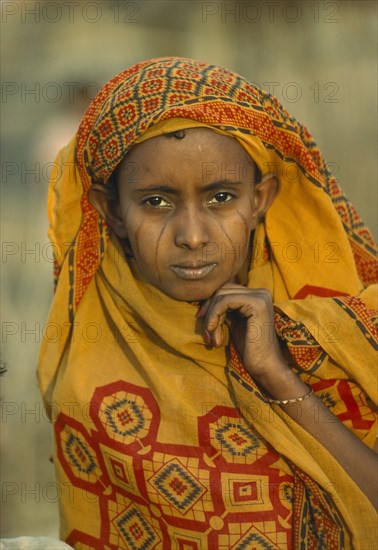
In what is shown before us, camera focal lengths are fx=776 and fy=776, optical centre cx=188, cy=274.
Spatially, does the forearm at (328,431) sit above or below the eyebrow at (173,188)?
below

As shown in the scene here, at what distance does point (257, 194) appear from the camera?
214 cm

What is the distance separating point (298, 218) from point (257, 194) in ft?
0.45

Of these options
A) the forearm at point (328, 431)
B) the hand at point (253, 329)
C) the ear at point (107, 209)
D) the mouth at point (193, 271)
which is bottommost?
the forearm at point (328, 431)

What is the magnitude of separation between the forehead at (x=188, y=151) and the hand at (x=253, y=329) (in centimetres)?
34

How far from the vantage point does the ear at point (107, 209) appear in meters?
2.18

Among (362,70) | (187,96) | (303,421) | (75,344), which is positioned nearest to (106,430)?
(75,344)

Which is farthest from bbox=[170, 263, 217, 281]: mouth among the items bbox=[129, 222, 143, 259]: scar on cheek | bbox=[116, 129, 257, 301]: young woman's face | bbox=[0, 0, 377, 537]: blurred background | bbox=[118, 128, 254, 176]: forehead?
bbox=[0, 0, 377, 537]: blurred background

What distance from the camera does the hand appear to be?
1933 millimetres

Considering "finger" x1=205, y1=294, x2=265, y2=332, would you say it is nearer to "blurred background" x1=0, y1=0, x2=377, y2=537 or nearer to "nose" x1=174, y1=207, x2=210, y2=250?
"nose" x1=174, y1=207, x2=210, y2=250

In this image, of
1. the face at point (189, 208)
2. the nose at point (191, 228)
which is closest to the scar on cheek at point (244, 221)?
the face at point (189, 208)

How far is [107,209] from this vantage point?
2.20 metres

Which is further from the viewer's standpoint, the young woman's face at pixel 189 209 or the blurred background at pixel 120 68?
the blurred background at pixel 120 68

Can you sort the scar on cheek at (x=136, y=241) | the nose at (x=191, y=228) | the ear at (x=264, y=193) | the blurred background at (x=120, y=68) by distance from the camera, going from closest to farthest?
the nose at (x=191, y=228)
the scar on cheek at (x=136, y=241)
the ear at (x=264, y=193)
the blurred background at (x=120, y=68)

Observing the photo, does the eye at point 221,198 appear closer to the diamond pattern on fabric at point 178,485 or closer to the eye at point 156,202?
the eye at point 156,202
